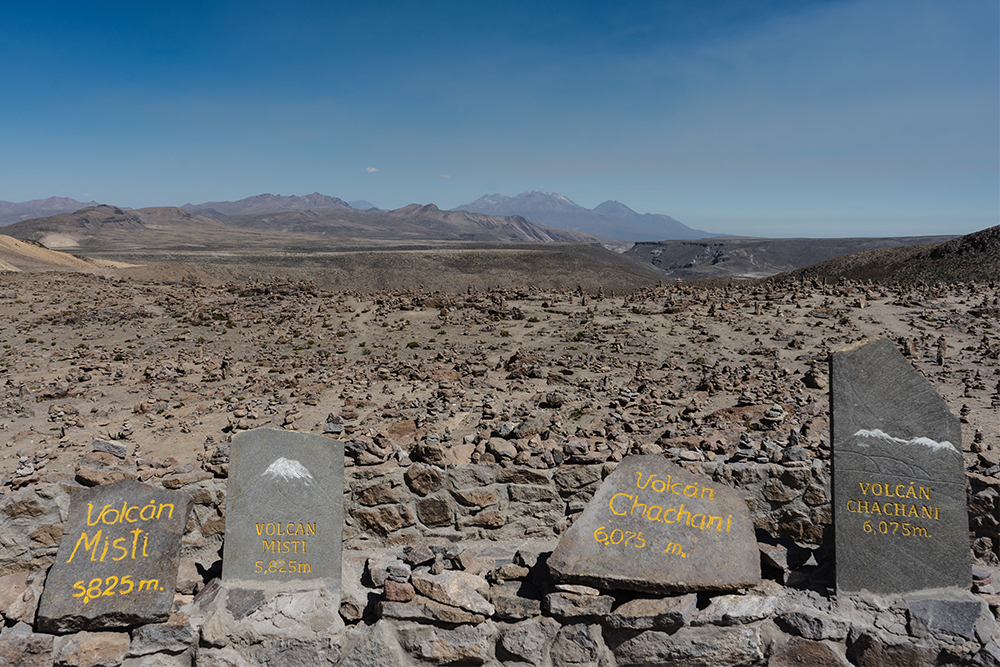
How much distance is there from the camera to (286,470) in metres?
5.18

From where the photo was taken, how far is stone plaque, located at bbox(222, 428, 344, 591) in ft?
16.8

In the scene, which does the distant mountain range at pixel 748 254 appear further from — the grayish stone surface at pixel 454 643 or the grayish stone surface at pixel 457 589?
the grayish stone surface at pixel 454 643

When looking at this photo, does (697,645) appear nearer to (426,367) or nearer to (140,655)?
(140,655)

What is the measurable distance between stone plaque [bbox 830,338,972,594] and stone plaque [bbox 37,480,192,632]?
5.45 m

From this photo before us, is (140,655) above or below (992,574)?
below

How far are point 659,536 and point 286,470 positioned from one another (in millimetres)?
3176

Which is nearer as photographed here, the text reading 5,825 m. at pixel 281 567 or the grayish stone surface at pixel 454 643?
the grayish stone surface at pixel 454 643

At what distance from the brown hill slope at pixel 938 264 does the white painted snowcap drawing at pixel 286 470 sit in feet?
107

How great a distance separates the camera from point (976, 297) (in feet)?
60.6

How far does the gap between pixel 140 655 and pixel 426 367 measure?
10435mm

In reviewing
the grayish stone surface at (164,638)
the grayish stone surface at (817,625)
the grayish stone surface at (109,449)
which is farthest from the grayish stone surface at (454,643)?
the grayish stone surface at (109,449)

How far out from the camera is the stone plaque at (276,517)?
5.12 metres

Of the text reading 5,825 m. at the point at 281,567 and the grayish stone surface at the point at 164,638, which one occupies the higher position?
the text reading 5,825 m. at the point at 281,567

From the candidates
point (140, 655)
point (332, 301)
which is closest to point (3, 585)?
point (140, 655)
